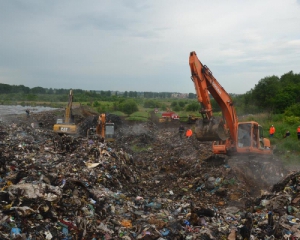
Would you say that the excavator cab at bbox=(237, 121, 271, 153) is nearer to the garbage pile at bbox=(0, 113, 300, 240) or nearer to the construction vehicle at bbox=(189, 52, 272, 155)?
the construction vehicle at bbox=(189, 52, 272, 155)

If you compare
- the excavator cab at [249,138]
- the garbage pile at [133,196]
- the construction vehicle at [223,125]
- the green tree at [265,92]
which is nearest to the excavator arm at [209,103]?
the construction vehicle at [223,125]

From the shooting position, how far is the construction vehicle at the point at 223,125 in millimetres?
9516

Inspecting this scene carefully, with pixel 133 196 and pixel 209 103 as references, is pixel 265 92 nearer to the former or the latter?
pixel 209 103

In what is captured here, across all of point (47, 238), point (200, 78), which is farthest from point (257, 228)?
point (200, 78)

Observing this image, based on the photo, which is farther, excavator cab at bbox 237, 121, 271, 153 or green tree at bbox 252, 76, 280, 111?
green tree at bbox 252, 76, 280, 111

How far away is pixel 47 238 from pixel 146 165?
28.0 ft

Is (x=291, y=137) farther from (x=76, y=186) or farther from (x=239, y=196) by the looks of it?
(x=76, y=186)

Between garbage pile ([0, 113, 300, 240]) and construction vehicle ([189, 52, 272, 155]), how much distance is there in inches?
21.1

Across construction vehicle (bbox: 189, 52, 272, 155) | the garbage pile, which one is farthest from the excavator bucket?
the garbage pile

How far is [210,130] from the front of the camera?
30.9 ft

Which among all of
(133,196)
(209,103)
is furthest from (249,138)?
(133,196)

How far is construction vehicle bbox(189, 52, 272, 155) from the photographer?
9516 millimetres

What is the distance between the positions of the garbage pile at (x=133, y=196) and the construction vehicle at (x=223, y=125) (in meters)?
0.54

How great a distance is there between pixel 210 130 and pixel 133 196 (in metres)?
2.82
